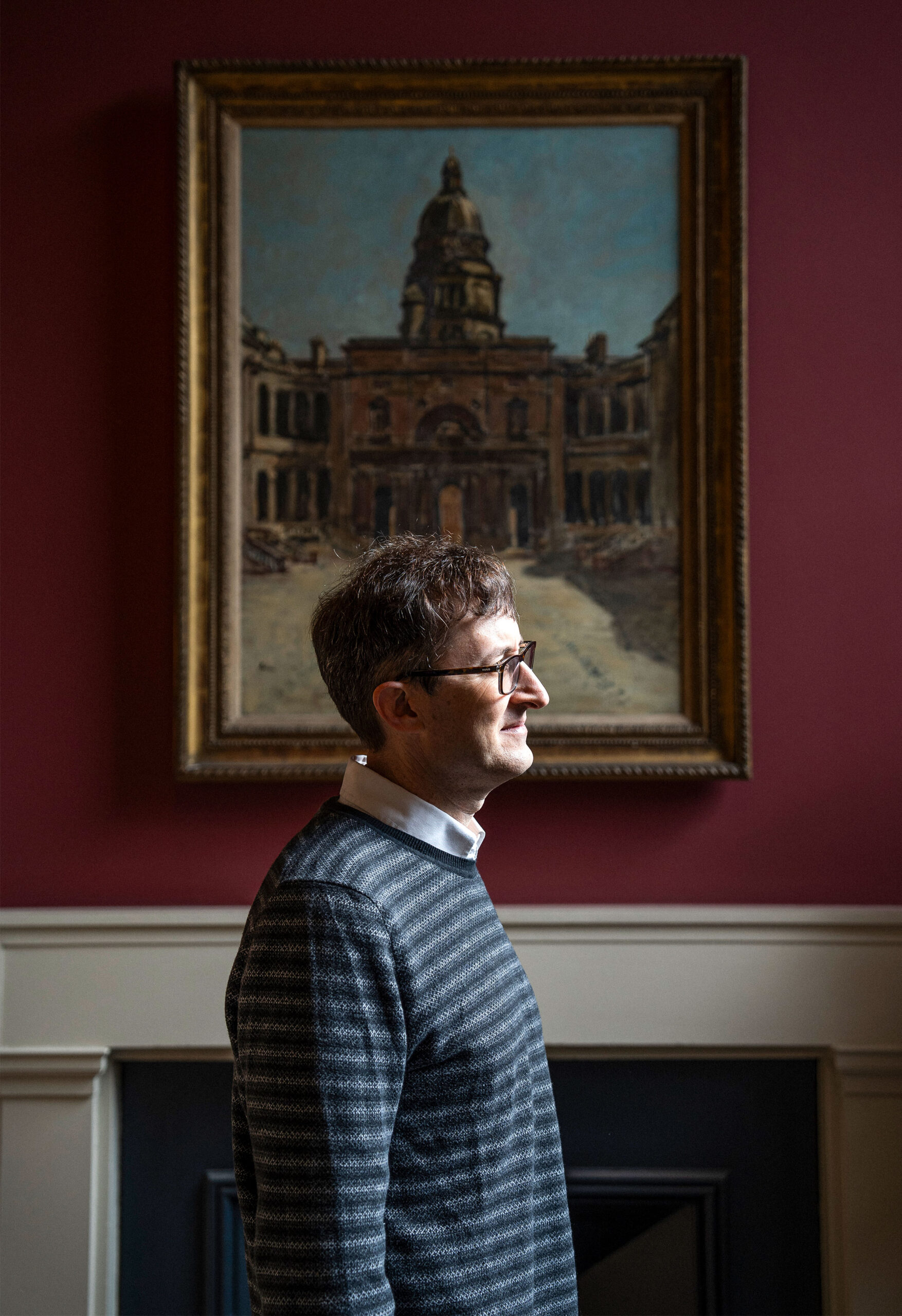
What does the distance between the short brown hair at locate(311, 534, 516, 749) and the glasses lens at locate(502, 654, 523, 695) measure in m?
0.07

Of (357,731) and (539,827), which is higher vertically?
(357,731)

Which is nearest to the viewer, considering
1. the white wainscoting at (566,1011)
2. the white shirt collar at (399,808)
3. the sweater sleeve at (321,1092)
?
the sweater sleeve at (321,1092)

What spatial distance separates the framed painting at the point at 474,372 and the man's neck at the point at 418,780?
780 mm

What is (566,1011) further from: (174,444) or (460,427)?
(174,444)

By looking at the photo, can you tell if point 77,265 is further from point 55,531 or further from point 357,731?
point 357,731

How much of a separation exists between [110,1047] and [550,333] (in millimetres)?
1767

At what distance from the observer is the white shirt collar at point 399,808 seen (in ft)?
3.91

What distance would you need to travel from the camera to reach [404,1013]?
105 cm

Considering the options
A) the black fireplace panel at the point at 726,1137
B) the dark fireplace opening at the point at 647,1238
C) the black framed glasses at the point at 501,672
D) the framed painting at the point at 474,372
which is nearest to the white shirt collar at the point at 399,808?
the black framed glasses at the point at 501,672

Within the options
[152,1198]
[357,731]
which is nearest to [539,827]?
[357,731]

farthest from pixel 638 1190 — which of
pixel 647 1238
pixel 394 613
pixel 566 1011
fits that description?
pixel 394 613

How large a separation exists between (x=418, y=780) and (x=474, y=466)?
3.30 feet

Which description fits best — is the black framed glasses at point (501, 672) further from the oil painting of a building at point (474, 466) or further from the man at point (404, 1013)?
the oil painting of a building at point (474, 466)

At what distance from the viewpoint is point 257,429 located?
2.07 m
